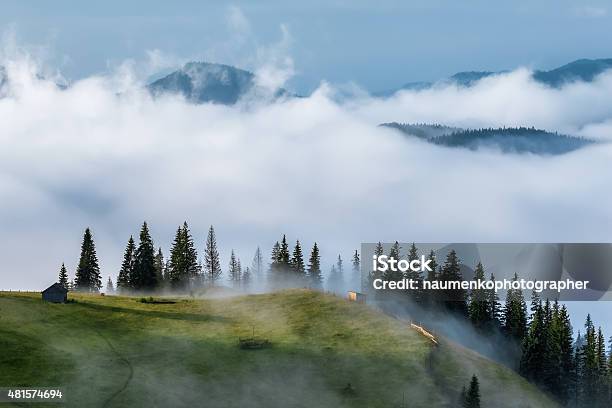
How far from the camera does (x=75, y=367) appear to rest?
142000mm

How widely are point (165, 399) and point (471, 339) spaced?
81.1m

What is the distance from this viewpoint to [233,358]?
153250mm

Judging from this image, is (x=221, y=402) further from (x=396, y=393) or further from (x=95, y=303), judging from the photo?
(x=95, y=303)

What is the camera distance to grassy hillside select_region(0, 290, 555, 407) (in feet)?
456

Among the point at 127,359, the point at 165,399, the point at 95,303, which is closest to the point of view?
the point at 165,399

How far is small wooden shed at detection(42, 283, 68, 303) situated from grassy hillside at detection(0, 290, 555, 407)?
235 centimetres

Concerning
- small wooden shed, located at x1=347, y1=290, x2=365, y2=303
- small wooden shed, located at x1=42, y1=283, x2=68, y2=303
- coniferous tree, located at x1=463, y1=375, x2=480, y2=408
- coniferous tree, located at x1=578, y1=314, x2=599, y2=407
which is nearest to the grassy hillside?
small wooden shed, located at x1=42, y1=283, x2=68, y2=303

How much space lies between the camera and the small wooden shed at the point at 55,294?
175875mm

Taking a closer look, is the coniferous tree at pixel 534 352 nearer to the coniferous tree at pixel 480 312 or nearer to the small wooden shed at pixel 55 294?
the coniferous tree at pixel 480 312

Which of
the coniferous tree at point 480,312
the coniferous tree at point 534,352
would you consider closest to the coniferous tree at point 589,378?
the coniferous tree at point 534,352

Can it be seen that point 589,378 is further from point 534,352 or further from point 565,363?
point 534,352

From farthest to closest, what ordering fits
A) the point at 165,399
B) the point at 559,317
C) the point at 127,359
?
the point at 559,317, the point at 127,359, the point at 165,399

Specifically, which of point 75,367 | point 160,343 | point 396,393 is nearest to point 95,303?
point 160,343

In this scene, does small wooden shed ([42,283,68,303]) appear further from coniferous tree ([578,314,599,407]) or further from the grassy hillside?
coniferous tree ([578,314,599,407])
